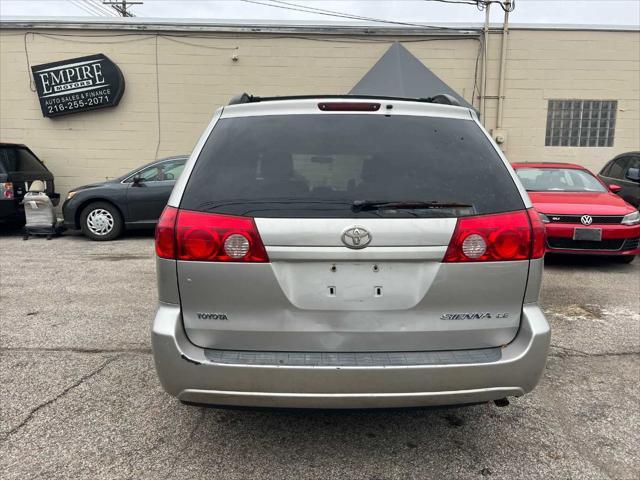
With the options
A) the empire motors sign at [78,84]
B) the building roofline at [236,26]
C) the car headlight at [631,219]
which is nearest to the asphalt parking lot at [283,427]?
the car headlight at [631,219]

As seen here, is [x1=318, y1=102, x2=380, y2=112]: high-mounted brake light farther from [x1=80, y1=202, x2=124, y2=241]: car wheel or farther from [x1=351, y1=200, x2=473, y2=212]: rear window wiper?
[x1=80, y1=202, x2=124, y2=241]: car wheel

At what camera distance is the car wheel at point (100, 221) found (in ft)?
29.2

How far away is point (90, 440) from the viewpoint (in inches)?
104

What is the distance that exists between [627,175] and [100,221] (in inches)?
373

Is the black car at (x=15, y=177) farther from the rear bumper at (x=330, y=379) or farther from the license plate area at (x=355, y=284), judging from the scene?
the license plate area at (x=355, y=284)

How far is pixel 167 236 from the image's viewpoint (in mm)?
2162

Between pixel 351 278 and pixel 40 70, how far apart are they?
41.2 ft

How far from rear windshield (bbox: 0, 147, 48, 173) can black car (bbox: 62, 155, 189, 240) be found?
131cm

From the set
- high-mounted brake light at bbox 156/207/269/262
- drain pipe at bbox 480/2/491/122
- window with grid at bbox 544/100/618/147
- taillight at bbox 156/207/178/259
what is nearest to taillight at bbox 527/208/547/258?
high-mounted brake light at bbox 156/207/269/262

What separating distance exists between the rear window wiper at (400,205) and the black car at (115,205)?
24.1ft

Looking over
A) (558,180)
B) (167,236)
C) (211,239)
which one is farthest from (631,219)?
(167,236)

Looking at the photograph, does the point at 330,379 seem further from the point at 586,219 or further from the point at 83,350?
the point at 586,219

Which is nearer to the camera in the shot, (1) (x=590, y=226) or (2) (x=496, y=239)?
(2) (x=496, y=239)

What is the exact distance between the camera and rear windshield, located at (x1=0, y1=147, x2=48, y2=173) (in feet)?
29.6
